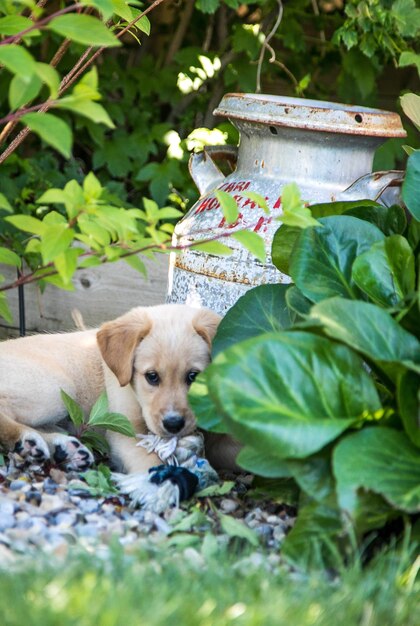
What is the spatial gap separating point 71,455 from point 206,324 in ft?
2.11

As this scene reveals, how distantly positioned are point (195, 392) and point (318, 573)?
2.34 feet

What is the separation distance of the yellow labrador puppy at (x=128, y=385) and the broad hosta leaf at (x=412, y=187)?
32.5 inches

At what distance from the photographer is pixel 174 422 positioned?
10.6ft

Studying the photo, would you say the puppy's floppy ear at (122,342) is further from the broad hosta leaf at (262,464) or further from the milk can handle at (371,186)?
the milk can handle at (371,186)

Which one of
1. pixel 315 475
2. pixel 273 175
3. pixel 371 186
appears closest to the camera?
pixel 315 475

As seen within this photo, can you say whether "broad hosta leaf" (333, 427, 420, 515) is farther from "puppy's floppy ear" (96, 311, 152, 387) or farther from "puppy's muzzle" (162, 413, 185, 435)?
"puppy's floppy ear" (96, 311, 152, 387)

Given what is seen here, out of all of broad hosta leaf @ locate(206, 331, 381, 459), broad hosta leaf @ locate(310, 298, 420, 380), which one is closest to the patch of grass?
broad hosta leaf @ locate(206, 331, 381, 459)

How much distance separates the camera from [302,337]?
253 centimetres

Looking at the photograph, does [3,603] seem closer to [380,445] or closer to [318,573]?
[318,573]

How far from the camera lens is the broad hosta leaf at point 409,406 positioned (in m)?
2.51

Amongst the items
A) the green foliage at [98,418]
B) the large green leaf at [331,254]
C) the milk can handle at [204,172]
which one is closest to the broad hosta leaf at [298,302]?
the large green leaf at [331,254]

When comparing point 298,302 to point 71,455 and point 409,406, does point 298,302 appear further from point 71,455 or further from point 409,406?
point 71,455

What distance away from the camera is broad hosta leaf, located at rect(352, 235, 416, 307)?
284cm

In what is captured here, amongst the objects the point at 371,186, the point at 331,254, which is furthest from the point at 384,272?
the point at 371,186
